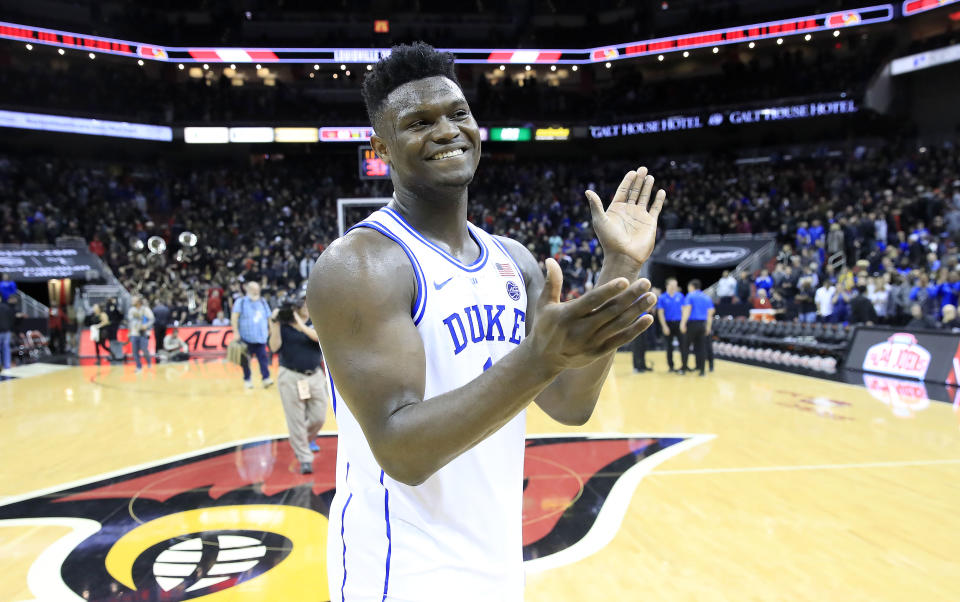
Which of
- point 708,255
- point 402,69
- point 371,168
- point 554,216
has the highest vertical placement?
point 554,216

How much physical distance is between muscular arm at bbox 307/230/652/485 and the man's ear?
10.7 inches

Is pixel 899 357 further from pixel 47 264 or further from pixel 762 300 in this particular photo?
pixel 47 264

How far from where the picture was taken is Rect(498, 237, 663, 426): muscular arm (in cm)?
151

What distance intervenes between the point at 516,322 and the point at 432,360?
10.2 inches

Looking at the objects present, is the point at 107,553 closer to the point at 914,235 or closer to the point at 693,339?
the point at 693,339

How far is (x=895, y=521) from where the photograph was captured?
15.5 ft

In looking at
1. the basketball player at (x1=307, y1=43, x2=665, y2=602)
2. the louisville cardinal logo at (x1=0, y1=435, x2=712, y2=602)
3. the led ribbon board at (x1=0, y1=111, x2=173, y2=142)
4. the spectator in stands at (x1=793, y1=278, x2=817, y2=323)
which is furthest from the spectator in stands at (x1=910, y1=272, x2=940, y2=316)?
the led ribbon board at (x1=0, y1=111, x2=173, y2=142)

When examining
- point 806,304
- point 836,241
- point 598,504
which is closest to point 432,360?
point 598,504

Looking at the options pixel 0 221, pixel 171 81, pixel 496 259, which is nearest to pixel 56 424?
pixel 496 259

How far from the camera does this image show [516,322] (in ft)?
5.32

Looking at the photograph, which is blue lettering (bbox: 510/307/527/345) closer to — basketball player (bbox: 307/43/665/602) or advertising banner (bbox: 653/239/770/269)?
basketball player (bbox: 307/43/665/602)

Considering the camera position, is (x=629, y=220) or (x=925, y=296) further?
(x=925, y=296)

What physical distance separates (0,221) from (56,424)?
18166 mm

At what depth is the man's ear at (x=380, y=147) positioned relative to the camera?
5.42 ft
